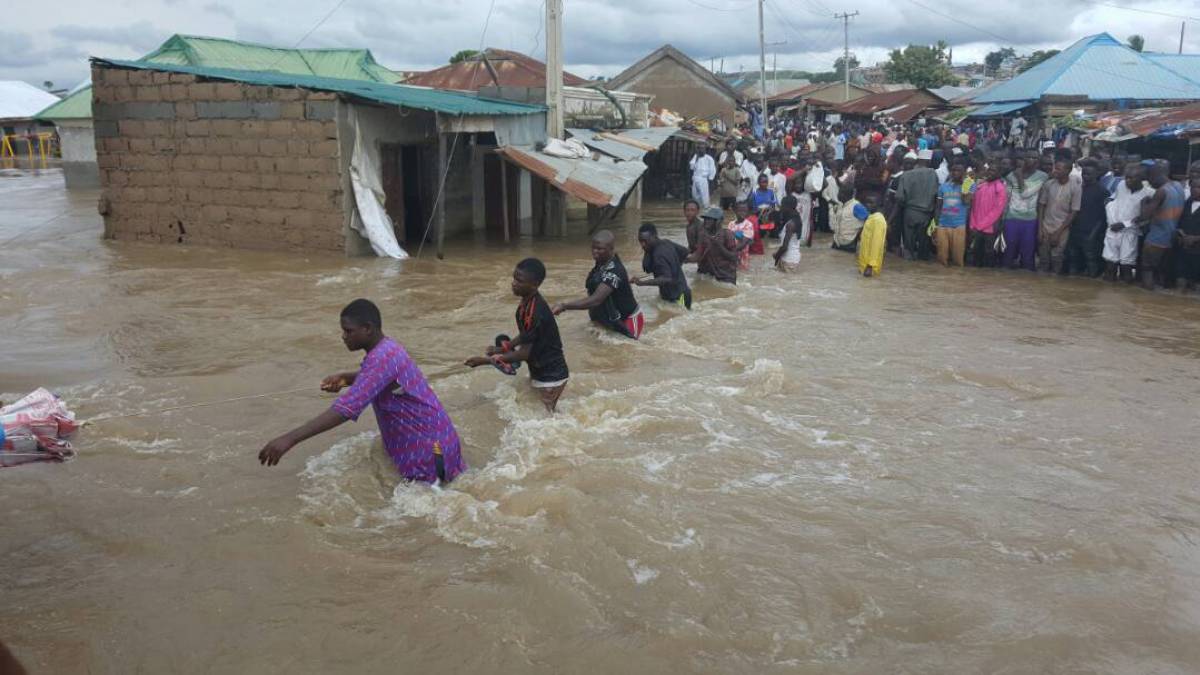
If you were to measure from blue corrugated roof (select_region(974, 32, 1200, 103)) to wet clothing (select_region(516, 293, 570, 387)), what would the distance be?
17528 mm

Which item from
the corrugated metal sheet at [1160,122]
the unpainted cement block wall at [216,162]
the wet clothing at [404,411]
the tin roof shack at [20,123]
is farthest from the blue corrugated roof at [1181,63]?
the tin roof shack at [20,123]

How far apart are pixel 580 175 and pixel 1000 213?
5957mm

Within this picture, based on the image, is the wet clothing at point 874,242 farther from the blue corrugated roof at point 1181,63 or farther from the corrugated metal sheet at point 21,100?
the corrugated metal sheet at point 21,100

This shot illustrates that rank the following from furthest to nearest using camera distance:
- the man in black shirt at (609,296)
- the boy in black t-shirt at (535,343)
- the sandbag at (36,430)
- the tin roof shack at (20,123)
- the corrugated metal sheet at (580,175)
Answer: the tin roof shack at (20,123) < the corrugated metal sheet at (580,175) < the man in black shirt at (609,296) < the boy in black t-shirt at (535,343) < the sandbag at (36,430)

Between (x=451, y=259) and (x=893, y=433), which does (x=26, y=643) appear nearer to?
(x=893, y=433)

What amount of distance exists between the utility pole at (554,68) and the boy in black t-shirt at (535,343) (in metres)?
9.88

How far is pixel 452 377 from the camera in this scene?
7.09 m

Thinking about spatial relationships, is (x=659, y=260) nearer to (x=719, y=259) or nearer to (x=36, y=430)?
(x=719, y=259)

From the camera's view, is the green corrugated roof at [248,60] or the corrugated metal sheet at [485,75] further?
the corrugated metal sheet at [485,75]

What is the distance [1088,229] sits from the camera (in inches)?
450

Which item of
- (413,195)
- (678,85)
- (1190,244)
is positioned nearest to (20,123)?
(678,85)

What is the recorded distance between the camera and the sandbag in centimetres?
411

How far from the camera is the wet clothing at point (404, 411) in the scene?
13.1ft

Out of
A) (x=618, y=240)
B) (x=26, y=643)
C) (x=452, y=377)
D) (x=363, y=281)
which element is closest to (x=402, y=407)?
(x=26, y=643)
